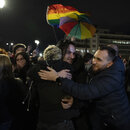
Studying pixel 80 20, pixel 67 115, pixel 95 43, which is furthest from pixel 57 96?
→ pixel 95 43

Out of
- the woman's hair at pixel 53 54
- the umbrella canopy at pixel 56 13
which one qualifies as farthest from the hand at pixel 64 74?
the umbrella canopy at pixel 56 13

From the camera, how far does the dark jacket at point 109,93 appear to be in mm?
2184

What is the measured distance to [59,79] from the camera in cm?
214

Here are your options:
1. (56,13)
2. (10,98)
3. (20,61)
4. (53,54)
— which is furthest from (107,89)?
(56,13)

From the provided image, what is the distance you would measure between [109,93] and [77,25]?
3186mm

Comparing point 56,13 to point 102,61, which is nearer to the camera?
point 102,61

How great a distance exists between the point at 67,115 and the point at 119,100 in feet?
2.87

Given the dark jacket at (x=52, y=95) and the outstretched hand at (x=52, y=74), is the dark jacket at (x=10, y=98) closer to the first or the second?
the dark jacket at (x=52, y=95)

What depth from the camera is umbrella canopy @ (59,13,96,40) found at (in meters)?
4.88

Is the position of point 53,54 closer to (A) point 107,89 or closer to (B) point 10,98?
(A) point 107,89

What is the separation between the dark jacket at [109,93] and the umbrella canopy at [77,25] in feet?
9.05

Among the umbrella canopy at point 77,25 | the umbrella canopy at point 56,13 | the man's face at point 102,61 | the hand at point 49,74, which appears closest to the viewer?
the hand at point 49,74

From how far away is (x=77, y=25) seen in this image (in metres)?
4.97

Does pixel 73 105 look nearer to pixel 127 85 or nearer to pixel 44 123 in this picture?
pixel 44 123
